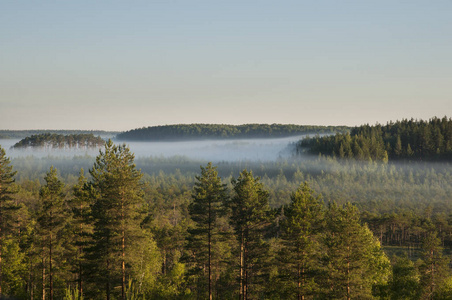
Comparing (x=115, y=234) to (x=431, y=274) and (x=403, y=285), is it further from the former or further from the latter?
(x=431, y=274)

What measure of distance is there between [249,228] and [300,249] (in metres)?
6.17

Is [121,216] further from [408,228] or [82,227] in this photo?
[408,228]

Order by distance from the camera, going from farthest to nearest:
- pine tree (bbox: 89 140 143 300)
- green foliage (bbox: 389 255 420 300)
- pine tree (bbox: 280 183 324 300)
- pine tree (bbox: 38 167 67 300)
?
green foliage (bbox: 389 255 420 300), pine tree (bbox: 38 167 67 300), pine tree (bbox: 89 140 143 300), pine tree (bbox: 280 183 324 300)

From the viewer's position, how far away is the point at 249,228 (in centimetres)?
4200

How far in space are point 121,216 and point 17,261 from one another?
22.3 metres

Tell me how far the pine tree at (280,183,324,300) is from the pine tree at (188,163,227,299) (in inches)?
293

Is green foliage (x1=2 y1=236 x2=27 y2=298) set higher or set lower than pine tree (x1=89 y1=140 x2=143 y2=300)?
lower

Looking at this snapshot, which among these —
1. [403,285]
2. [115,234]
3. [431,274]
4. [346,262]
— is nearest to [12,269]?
[115,234]

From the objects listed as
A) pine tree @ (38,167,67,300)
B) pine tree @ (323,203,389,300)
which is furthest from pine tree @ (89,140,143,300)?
pine tree @ (323,203,389,300)

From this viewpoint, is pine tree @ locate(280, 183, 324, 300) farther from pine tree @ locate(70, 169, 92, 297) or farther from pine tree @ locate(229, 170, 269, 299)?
pine tree @ locate(70, 169, 92, 297)

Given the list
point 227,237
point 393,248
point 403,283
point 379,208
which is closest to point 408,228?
point 393,248

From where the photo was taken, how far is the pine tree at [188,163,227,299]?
42656mm

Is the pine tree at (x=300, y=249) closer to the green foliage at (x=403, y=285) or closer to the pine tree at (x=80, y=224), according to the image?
the green foliage at (x=403, y=285)

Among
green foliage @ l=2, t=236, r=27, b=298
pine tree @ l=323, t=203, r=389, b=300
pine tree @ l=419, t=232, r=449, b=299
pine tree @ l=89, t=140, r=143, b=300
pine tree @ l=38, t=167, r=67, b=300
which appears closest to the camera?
pine tree @ l=323, t=203, r=389, b=300
